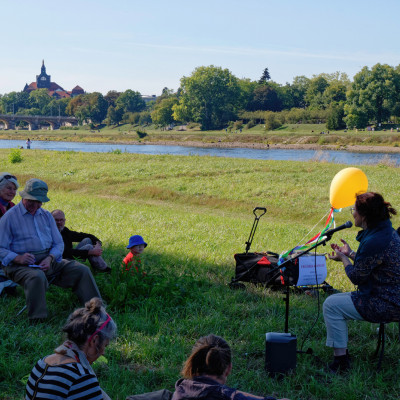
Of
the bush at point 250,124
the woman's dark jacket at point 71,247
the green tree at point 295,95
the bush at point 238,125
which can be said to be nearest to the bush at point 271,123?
the bush at point 250,124

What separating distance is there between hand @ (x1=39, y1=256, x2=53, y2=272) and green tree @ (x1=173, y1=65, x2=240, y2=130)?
335 ft

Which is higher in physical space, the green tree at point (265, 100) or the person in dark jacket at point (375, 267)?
the green tree at point (265, 100)

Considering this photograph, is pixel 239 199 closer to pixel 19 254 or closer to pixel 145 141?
pixel 19 254

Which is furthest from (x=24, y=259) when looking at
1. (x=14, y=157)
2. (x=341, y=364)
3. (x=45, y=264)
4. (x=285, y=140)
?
(x=285, y=140)

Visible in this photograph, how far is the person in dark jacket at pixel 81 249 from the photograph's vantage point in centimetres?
622

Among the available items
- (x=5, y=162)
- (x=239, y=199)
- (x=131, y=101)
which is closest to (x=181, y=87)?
(x=131, y=101)

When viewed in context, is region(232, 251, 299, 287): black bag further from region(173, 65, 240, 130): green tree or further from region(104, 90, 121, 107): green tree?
region(104, 90, 121, 107): green tree

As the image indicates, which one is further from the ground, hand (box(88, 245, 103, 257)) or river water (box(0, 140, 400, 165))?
river water (box(0, 140, 400, 165))

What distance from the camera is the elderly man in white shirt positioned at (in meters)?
4.84

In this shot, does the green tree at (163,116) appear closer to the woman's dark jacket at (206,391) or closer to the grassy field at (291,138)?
the grassy field at (291,138)

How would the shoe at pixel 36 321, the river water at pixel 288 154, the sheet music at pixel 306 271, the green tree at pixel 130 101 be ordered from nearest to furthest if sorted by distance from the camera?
the shoe at pixel 36 321
the sheet music at pixel 306 271
the river water at pixel 288 154
the green tree at pixel 130 101

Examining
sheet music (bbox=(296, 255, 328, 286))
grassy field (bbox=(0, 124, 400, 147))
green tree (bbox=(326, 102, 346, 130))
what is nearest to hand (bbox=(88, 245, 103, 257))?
sheet music (bbox=(296, 255, 328, 286))


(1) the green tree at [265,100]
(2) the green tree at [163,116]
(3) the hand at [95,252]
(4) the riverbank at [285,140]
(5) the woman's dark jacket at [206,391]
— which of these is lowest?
(3) the hand at [95,252]

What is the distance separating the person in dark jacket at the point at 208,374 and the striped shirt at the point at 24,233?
3.03m
